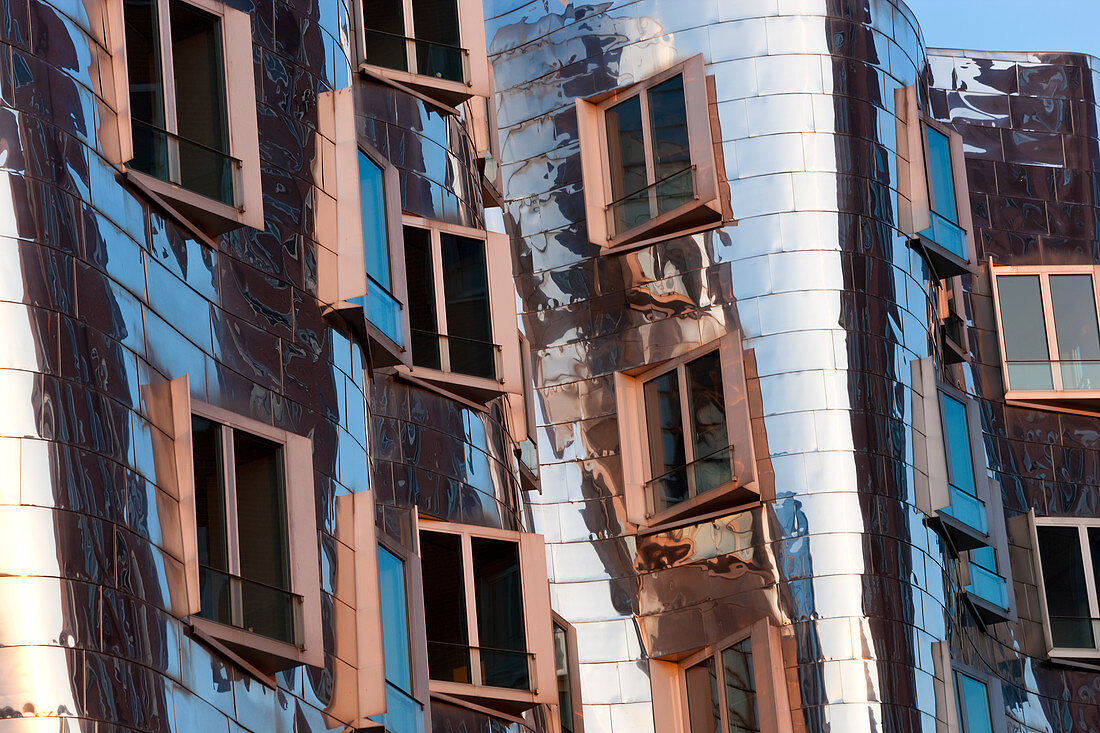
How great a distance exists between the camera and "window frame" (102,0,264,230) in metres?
13.1

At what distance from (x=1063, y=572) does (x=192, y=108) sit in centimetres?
1602

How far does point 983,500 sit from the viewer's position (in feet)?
82.1

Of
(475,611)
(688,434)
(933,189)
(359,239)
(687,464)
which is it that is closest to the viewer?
(359,239)

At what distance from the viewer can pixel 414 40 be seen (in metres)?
19.9

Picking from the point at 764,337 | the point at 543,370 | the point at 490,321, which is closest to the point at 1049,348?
the point at 764,337

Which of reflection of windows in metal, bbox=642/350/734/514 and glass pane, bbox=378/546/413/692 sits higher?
reflection of windows in metal, bbox=642/350/734/514

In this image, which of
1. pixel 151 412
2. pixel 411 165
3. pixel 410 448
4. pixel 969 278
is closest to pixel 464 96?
pixel 411 165

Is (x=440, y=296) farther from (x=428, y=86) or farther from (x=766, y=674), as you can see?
(x=766, y=674)

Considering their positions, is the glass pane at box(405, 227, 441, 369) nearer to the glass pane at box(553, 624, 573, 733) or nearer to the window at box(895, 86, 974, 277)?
the glass pane at box(553, 624, 573, 733)

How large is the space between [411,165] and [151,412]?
7.03 m

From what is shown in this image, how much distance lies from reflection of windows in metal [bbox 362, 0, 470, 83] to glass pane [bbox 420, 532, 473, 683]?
15.8 feet

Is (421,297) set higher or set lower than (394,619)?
higher

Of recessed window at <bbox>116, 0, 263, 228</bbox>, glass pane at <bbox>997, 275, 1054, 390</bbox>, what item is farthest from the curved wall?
recessed window at <bbox>116, 0, 263, 228</bbox>

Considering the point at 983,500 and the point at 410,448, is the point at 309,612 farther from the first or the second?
the point at 983,500
